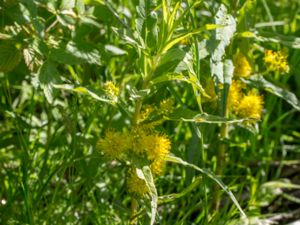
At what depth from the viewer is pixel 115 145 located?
5.92 feet

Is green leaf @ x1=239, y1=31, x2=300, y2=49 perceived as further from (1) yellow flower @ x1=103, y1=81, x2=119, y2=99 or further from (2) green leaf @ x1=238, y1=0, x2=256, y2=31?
(1) yellow flower @ x1=103, y1=81, x2=119, y2=99

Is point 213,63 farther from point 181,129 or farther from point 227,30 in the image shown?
point 181,129

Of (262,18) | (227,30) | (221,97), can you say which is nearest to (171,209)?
(221,97)

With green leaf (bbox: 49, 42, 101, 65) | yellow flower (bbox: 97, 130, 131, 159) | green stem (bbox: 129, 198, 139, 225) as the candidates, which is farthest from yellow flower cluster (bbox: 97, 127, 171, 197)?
green leaf (bbox: 49, 42, 101, 65)

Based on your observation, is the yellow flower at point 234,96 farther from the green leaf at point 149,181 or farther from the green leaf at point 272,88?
the green leaf at point 149,181

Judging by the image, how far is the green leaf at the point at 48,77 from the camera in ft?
6.17

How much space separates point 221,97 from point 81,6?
0.56 metres

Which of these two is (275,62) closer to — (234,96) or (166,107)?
(234,96)

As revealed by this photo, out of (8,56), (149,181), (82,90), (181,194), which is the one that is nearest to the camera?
(82,90)

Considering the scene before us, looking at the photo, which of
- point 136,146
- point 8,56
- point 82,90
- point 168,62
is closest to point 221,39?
point 168,62

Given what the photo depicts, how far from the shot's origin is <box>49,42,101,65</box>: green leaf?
2016mm

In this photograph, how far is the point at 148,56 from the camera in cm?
178

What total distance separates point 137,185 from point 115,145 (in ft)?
0.43

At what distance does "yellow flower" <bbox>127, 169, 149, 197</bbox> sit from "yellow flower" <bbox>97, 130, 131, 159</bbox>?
7 centimetres
